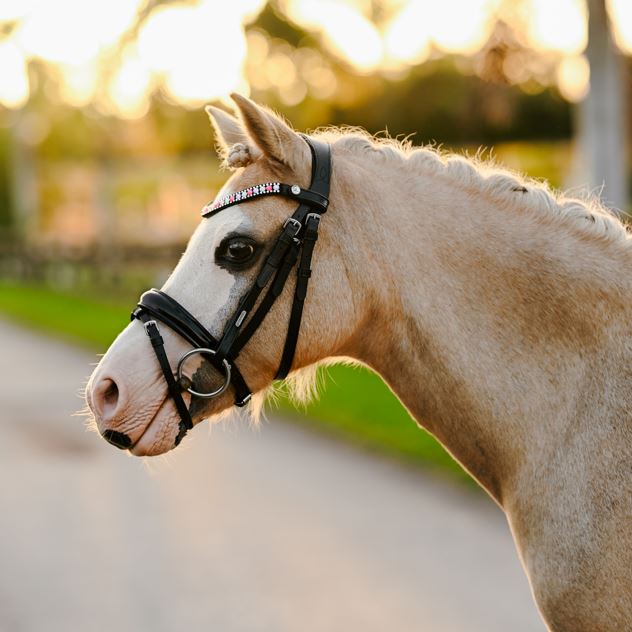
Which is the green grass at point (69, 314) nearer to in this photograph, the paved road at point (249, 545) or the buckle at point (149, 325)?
the paved road at point (249, 545)

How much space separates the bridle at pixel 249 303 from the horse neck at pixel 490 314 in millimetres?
147

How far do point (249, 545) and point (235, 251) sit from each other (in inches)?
132

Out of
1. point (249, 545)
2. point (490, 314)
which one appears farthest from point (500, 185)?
point (249, 545)

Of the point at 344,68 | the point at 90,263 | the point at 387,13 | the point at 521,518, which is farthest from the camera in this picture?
the point at 90,263

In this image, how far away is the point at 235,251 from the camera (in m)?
2.45

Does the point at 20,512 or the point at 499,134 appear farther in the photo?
the point at 499,134

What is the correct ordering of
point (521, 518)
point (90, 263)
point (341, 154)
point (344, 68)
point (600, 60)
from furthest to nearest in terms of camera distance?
point (90, 263), point (344, 68), point (600, 60), point (341, 154), point (521, 518)

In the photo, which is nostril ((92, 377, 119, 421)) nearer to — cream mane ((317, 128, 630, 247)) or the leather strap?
the leather strap

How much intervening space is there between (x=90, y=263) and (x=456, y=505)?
795 inches

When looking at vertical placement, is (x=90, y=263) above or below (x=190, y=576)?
below

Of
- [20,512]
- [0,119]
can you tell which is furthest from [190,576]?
[0,119]

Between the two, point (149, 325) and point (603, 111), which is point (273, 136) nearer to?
point (149, 325)

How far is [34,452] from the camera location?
7.86 metres

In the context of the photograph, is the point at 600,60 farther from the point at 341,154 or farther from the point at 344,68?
the point at 344,68
